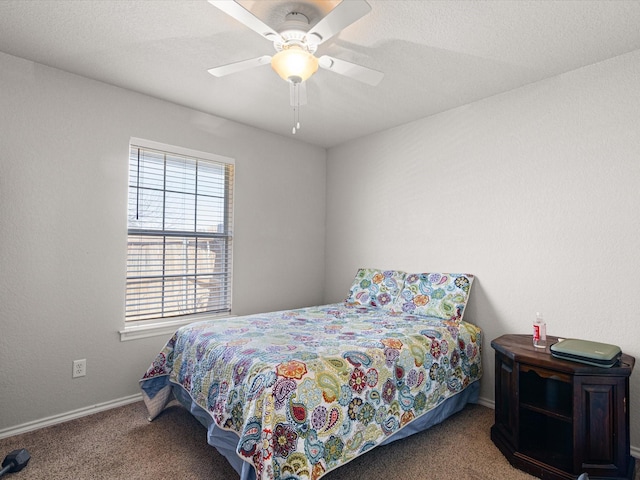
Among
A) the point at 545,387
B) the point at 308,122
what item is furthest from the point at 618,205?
the point at 308,122

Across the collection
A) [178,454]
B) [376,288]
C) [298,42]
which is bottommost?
[178,454]

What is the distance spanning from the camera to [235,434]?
5.70ft

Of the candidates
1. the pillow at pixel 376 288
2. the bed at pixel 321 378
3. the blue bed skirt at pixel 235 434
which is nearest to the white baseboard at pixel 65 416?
the bed at pixel 321 378

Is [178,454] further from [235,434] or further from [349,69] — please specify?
[349,69]

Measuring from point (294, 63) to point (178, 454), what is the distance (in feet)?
7.70

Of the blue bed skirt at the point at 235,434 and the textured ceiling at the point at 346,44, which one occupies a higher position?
the textured ceiling at the point at 346,44

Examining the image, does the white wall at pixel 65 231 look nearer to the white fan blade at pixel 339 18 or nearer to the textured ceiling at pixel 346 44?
the textured ceiling at pixel 346 44

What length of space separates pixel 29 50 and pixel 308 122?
218 centimetres

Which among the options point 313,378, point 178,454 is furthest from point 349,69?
point 178,454

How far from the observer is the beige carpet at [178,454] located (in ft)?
6.31

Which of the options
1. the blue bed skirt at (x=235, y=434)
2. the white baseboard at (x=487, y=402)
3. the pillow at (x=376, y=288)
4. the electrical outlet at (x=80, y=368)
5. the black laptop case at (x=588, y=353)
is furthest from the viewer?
the pillow at (x=376, y=288)

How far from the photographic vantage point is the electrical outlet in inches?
101

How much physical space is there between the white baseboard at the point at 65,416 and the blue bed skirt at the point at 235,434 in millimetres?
609

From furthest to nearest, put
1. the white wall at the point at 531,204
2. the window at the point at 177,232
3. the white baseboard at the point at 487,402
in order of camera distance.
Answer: the window at the point at 177,232 → the white baseboard at the point at 487,402 → the white wall at the point at 531,204
